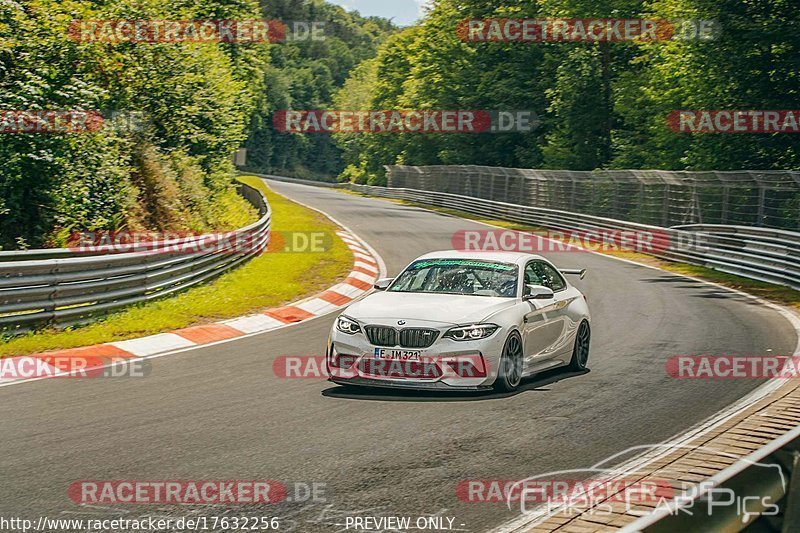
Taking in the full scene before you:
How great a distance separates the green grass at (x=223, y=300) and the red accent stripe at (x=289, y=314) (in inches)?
11.2

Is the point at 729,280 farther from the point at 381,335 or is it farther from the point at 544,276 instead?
the point at 381,335

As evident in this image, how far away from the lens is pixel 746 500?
4016 millimetres

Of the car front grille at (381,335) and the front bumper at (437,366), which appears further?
the car front grille at (381,335)

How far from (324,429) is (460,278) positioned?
344 cm

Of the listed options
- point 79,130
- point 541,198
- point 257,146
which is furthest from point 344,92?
point 79,130

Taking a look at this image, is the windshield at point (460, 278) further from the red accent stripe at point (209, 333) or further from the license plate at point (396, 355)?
the red accent stripe at point (209, 333)

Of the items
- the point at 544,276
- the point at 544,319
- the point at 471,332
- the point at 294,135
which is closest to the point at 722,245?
the point at 544,276

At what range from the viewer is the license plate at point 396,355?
9.65 m

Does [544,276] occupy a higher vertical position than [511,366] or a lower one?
higher

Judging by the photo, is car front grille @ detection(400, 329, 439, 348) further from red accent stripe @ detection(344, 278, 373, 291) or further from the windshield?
red accent stripe @ detection(344, 278, 373, 291)

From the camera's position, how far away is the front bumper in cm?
964

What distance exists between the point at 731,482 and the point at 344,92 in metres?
146

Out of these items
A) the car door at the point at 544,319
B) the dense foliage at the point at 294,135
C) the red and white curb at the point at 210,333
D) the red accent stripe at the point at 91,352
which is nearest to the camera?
the car door at the point at 544,319

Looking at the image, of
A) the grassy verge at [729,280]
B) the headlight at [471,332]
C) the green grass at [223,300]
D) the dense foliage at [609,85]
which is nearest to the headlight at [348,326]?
the headlight at [471,332]
